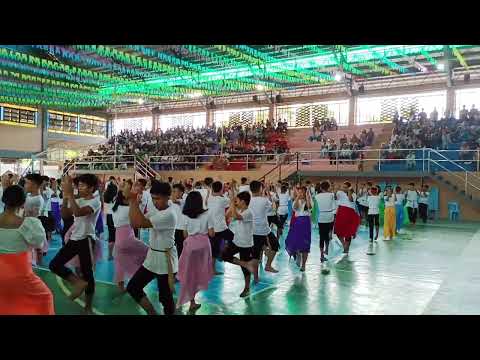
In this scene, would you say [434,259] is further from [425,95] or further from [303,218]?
[425,95]

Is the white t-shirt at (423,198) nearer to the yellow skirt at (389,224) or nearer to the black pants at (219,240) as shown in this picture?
the yellow skirt at (389,224)

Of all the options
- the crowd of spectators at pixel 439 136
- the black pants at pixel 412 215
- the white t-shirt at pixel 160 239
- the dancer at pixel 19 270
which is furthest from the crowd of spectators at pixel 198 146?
the dancer at pixel 19 270

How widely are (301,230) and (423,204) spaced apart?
8980mm

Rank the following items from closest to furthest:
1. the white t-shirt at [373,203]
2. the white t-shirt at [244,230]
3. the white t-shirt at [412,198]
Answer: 1. the white t-shirt at [244,230]
2. the white t-shirt at [373,203]
3. the white t-shirt at [412,198]

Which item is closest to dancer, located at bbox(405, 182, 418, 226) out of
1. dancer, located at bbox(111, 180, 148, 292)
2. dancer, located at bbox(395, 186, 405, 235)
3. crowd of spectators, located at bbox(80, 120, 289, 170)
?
dancer, located at bbox(395, 186, 405, 235)

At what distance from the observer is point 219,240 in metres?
6.35

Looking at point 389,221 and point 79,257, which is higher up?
point 79,257

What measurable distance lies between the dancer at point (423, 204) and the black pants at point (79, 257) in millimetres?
12243

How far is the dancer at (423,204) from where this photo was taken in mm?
14320

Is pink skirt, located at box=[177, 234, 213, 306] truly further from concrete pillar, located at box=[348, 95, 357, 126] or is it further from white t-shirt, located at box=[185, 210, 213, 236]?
concrete pillar, located at box=[348, 95, 357, 126]

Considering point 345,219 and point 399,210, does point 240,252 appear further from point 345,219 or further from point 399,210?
point 399,210

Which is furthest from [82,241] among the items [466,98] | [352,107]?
[466,98]

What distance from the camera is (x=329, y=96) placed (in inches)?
938

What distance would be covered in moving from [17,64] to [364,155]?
45.1 feet
